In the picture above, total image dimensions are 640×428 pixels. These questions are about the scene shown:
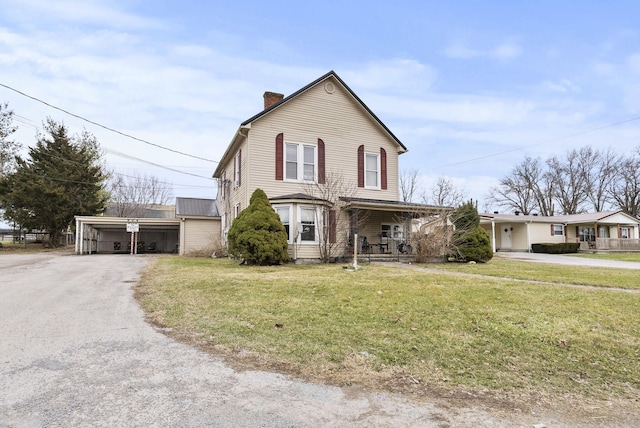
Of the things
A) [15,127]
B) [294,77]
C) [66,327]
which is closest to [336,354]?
[66,327]

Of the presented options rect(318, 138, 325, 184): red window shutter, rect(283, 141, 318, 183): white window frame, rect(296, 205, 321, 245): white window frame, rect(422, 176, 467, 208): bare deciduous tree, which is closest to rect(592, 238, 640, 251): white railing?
rect(422, 176, 467, 208): bare deciduous tree

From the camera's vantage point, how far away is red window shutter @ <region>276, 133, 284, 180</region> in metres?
16.4

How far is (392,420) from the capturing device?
2930 millimetres

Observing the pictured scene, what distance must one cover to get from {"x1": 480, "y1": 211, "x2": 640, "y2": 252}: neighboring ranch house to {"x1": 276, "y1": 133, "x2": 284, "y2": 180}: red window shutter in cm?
2070

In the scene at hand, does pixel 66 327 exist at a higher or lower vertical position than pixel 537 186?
lower

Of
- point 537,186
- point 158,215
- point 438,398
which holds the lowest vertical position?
point 438,398

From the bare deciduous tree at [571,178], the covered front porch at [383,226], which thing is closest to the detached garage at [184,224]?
the covered front porch at [383,226]

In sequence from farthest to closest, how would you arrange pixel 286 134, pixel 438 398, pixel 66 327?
pixel 286 134, pixel 66 327, pixel 438 398

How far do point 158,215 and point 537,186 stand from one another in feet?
156

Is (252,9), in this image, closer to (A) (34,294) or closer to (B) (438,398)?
(A) (34,294)

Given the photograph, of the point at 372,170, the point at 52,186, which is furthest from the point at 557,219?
the point at 52,186

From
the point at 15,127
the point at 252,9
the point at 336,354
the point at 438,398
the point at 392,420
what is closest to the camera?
the point at 392,420

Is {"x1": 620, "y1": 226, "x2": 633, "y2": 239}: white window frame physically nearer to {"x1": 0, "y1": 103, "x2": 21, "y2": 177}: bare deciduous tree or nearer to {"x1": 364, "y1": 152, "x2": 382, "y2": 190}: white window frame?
{"x1": 364, "y1": 152, "x2": 382, "y2": 190}: white window frame

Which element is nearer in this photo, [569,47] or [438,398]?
[438,398]
